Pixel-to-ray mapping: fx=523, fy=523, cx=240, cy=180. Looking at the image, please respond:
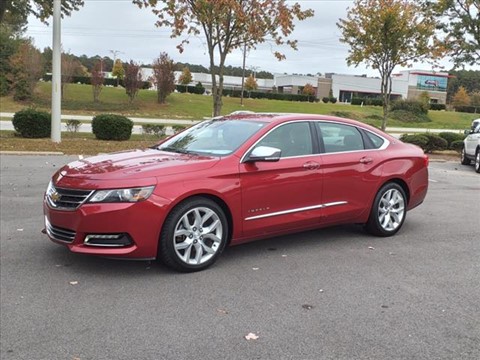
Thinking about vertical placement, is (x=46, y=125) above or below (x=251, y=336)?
above

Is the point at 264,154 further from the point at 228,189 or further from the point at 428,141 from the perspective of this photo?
the point at 428,141

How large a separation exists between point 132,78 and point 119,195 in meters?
39.1

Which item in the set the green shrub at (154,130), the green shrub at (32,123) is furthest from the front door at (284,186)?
the green shrub at (154,130)

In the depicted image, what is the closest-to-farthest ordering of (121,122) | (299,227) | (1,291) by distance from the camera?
(1,291), (299,227), (121,122)

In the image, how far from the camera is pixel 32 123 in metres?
16.8

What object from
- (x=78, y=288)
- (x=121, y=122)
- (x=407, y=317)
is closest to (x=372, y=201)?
(x=407, y=317)

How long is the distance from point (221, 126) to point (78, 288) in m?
2.37

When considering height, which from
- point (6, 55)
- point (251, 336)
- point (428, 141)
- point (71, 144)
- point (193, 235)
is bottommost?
point (251, 336)

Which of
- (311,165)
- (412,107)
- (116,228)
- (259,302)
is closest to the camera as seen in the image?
(259,302)

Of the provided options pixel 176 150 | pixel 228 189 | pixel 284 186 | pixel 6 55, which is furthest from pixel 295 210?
pixel 6 55

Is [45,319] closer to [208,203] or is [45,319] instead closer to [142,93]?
[208,203]

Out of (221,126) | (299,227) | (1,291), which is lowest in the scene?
(1,291)

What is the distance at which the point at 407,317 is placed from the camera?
395cm

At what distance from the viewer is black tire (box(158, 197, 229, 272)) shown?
183 inches
